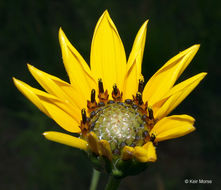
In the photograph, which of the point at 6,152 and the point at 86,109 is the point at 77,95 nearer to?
the point at 86,109

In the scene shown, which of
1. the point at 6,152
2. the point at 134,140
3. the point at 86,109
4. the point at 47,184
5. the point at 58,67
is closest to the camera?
the point at 134,140

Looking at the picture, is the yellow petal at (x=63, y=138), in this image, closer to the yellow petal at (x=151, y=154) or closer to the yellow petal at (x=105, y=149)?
the yellow petal at (x=105, y=149)

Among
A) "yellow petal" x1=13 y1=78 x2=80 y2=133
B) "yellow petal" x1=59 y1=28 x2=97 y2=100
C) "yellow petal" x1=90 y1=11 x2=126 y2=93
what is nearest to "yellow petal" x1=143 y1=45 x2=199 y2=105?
"yellow petal" x1=90 y1=11 x2=126 y2=93

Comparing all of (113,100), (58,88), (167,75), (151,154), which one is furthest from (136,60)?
(151,154)

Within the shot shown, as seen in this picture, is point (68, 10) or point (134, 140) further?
point (68, 10)

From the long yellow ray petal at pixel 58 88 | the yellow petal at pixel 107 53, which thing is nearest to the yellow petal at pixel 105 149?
the long yellow ray petal at pixel 58 88

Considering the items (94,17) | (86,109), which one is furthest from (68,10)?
(86,109)
